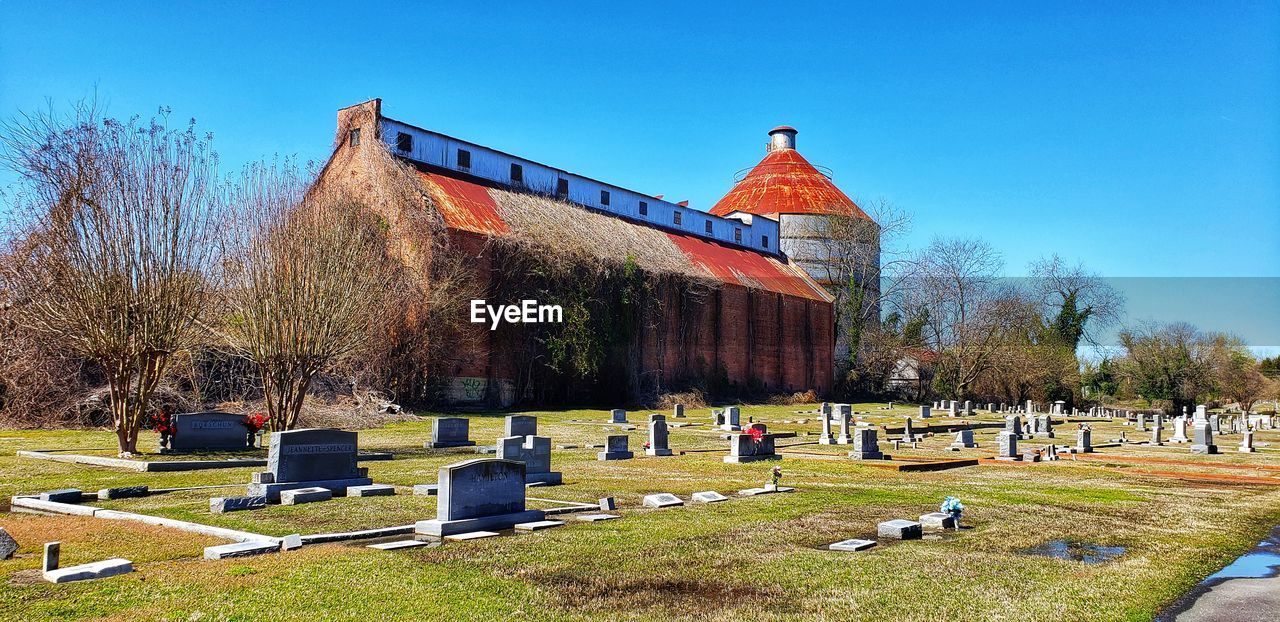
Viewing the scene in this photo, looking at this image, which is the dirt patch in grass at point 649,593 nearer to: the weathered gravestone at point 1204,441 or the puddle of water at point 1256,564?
the puddle of water at point 1256,564

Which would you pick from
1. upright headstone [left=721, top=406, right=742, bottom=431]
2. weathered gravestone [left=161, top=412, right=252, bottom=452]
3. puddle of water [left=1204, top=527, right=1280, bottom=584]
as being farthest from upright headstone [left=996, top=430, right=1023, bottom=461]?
weathered gravestone [left=161, top=412, right=252, bottom=452]

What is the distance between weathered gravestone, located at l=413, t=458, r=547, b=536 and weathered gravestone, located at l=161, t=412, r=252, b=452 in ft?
37.7

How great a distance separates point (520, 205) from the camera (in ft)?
142

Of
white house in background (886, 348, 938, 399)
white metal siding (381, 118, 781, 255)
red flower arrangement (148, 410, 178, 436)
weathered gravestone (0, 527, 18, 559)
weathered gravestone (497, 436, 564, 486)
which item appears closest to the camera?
weathered gravestone (0, 527, 18, 559)

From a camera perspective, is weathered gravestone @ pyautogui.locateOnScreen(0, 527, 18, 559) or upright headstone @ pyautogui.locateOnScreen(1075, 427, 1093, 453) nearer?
weathered gravestone @ pyautogui.locateOnScreen(0, 527, 18, 559)

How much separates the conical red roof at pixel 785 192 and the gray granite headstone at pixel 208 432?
51.4 meters

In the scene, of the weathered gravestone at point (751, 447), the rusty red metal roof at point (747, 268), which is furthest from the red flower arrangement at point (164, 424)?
the rusty red metal roof at point (747, 268)

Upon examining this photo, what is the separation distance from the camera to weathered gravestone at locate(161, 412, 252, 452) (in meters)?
18.7

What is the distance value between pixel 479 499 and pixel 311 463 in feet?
14.4

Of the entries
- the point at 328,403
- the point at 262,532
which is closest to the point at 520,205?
the point at 328,403

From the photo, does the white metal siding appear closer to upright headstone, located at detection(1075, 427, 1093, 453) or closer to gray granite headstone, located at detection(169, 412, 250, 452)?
gray granite headstone, located at detection(169, 412, 250, 452)

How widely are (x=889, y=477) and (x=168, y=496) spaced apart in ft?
40.4

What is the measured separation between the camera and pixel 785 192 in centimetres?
6950

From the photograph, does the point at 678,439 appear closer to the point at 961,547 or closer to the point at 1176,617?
the point at 961,547
